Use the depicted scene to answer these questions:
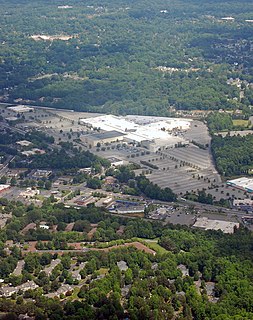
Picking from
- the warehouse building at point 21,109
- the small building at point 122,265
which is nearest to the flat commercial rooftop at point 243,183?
the small building at point 122,265

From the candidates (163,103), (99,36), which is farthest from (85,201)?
(99,36)

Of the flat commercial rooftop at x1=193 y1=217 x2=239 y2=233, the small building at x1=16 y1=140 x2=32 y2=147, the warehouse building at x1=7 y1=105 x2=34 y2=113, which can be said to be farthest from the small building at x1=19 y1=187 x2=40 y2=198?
the warehouse building at x1=7 y1=105 x2=34 y2=113

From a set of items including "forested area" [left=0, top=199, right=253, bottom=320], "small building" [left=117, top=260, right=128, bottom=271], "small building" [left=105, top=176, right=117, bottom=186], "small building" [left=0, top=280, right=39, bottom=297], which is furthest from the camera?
"small building" [left=105, top=176, right=117, bottom=186]

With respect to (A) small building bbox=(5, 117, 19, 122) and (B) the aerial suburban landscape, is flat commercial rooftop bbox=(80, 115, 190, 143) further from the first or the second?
(A) small building bbox=(5, 117, 19, 122)

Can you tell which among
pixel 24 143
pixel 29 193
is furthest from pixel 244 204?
pixel 24 143

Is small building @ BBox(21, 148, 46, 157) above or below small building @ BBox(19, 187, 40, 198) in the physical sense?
below

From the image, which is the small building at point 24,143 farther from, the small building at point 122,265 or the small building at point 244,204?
the small building at point 122,265

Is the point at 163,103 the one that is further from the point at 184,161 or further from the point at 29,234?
the point at 29,234
